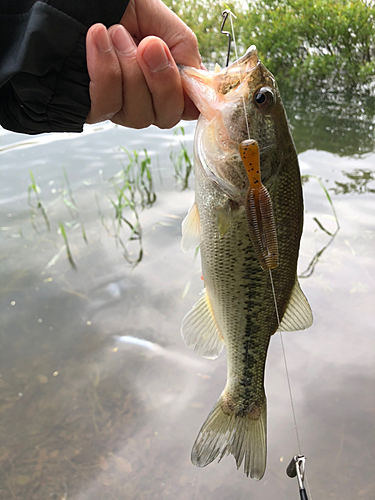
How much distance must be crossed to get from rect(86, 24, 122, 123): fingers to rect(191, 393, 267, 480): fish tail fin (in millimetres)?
1392

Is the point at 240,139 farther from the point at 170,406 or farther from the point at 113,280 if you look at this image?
the point at 113,280

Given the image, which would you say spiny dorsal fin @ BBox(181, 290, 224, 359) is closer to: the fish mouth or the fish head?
the fish head

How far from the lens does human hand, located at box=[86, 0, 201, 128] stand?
1.46 m

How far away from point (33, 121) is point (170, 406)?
83.2 inches

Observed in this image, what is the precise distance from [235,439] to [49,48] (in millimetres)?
1743

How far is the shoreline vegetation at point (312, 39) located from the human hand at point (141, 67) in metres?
7.03

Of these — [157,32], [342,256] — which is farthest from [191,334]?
[342,256]

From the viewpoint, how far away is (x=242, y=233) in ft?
5.10

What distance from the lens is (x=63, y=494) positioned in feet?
7.95

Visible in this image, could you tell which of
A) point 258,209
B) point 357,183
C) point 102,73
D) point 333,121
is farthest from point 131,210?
point 333,121

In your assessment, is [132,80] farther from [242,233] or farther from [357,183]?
[357,183]

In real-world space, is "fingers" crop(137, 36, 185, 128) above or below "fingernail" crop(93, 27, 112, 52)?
below

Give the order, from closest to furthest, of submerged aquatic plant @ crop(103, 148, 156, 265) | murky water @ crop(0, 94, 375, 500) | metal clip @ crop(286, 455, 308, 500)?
metal clip @ crop(286, 455, 308, 500) < murky water @ crop(0, 94, 375, 500) < submerged aquatic plant @ crop(103, 148, 156, 265)

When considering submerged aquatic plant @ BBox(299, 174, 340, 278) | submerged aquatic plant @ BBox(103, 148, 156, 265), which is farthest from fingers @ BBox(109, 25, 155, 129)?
submerged aquatic plant @ BBox(299, 174, 340, 278)
